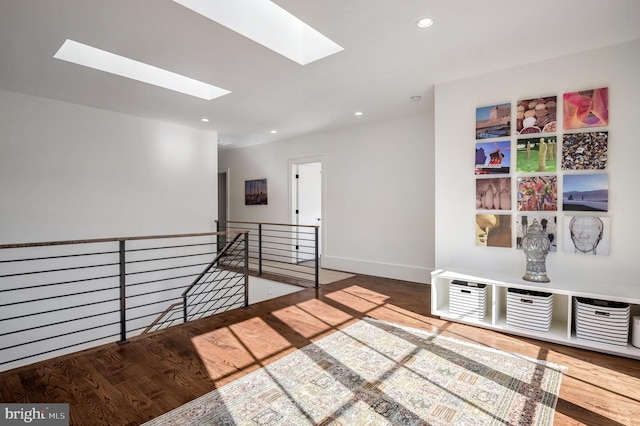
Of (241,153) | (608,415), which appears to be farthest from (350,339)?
(241,153)

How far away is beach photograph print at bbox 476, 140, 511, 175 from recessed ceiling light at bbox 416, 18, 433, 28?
1.49 metres

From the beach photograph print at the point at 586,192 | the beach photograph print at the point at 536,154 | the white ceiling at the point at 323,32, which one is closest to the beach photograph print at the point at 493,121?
the beach photograph print at the point at 536,154

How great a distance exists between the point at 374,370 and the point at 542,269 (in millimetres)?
1857

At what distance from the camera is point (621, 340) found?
2.48m

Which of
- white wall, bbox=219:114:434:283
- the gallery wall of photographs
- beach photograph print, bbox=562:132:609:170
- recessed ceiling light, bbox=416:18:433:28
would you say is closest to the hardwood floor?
the gallery wall of photographs

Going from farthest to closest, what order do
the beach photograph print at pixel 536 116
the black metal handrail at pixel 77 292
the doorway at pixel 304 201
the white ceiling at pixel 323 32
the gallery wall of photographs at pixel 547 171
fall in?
the doorway at pixel 304 201, the black metal handrail at pixel 77 292, the beach photograph print at pixel 536 116, the gallery wall of photographs at pixel 547 171, the white ceiling at pixel 323 32

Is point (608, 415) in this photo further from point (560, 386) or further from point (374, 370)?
point (374, 370)

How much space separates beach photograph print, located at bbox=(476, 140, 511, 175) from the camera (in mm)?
3271

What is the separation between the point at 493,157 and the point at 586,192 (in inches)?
33.4

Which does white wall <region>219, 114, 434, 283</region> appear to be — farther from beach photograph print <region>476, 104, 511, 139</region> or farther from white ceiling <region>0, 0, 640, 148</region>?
beach photograph print <region>476, 104, 511, 139</region>

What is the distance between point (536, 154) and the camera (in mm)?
3115

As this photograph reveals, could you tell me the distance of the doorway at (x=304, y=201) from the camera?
21.5ft

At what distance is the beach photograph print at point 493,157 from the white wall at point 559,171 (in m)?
0.08

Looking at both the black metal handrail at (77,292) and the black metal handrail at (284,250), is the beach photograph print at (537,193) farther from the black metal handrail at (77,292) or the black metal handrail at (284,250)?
the black metal handrail at (284,250)
